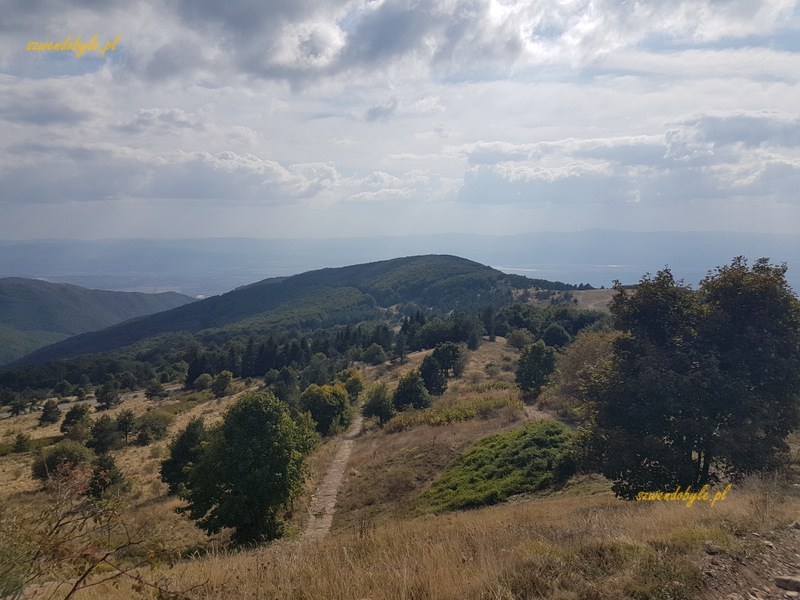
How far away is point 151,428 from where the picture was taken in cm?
4253

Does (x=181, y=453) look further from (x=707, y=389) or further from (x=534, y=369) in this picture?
(x=707, y=389)

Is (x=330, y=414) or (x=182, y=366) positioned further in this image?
(x=182, y=366)

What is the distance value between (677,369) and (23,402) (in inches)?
3236

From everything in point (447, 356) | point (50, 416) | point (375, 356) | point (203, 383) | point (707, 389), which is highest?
point (707, 389)

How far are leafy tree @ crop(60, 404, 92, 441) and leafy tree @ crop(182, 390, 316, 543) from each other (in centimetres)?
3057

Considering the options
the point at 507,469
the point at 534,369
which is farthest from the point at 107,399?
the point at 507,469

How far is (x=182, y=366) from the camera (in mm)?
98000

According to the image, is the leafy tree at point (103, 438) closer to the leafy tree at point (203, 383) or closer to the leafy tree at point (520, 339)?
the leafy tree at point (203, 383)

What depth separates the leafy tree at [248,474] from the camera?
15633 mm

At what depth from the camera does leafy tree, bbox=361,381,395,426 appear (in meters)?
39.9

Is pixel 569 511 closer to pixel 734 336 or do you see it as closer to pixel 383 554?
pixel 383 554

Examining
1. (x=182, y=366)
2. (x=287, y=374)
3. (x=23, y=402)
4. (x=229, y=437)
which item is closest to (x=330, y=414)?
(x=229, y=437)

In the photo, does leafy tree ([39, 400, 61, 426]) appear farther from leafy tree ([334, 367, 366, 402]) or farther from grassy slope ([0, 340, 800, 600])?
grassy slope ([0, 340, 800, 600])

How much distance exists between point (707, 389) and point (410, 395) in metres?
30.1
